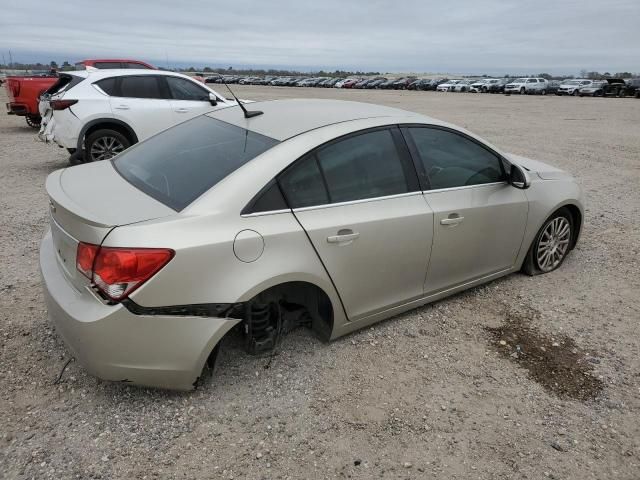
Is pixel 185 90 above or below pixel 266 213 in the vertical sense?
below

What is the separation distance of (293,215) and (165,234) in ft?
2.39

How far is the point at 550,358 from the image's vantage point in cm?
338

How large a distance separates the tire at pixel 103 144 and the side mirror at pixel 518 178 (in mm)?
6174

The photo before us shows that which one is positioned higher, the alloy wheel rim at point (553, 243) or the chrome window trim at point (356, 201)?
the chrome window trim at point (356, 201)

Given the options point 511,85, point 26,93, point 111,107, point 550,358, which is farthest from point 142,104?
point 511,85

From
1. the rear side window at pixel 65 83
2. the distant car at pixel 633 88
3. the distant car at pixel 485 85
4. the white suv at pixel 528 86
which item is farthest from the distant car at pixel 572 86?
the rear side window at pixel 65 83

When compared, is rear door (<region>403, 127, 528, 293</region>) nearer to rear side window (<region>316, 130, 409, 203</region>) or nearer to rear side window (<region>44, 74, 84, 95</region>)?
rear side window (<region>316, 130, 409, 203</region>)

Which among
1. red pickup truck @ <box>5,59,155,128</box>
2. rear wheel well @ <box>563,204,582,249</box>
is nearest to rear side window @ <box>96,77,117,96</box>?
red pickup truck @ <box>5,59,155,128</box>

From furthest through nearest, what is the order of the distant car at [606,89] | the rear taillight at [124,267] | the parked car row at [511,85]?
the parked car row at [511,85] < the distant car at [606,89] < the rear taillight at [124,267]

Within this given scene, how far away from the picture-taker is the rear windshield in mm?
2795

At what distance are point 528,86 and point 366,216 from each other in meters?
48.1

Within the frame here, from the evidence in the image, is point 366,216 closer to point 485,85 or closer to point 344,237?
point 344,237

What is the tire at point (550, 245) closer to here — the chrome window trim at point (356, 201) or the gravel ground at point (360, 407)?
the gravel ground at point (360, 407)

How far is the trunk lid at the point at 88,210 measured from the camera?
8.11 feet
